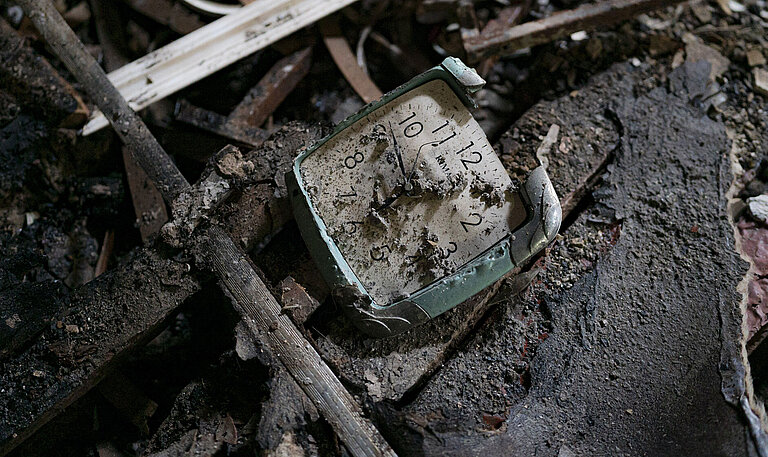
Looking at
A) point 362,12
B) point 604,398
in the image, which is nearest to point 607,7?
point 362,12

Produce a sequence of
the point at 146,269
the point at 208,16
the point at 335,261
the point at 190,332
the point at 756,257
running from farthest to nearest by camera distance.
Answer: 1. the point at 208,16
2. the point at 190,332
3. the point at 756,257
4. the point at 146,269
5. the point at 335,261

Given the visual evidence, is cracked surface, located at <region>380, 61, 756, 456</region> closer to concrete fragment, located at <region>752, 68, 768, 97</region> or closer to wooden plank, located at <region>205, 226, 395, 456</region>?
wooden plank, located at <region>205, 226, 395, 456</region>

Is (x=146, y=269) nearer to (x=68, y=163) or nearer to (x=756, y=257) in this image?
(x=68, y=163)

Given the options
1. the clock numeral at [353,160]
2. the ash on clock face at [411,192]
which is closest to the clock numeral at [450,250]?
the ash on clock face at [411,192]

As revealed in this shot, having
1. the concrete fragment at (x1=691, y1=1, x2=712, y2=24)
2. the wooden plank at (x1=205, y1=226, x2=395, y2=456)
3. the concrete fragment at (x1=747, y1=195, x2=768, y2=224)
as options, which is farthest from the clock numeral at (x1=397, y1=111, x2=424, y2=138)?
the concrete fragment at (x1=691, y1=1, x2=712, y2=24)

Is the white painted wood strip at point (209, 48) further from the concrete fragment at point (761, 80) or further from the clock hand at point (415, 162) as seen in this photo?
the concrete fragment at point (761, 80)
